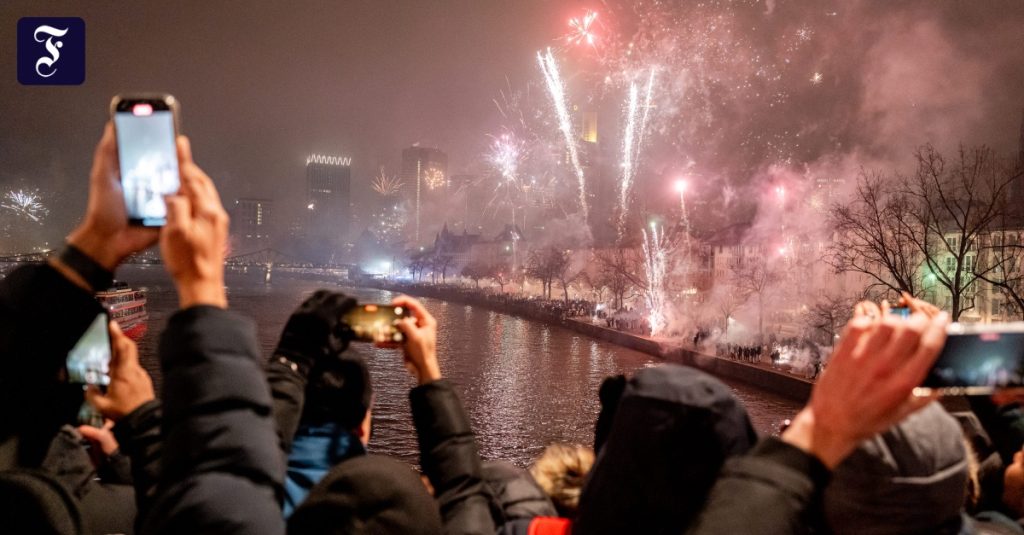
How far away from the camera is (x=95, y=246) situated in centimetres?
136

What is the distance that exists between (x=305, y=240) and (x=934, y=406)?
196452 millimetres

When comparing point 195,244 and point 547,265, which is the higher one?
point 547,265

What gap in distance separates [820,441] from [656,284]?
42147 millimetres

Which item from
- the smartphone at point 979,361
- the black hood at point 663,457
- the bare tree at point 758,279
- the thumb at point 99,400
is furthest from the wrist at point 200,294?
the bare tree at point 758,279

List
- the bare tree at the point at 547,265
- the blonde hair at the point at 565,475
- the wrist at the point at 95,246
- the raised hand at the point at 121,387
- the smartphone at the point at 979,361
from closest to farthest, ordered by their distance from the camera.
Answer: the smartphone at the point at 979,361, the wrist at the point at 95,246, the raised hand at the point at 121,387, the blonde hair at the point at 565,475, the bare tree at the point at 547,265

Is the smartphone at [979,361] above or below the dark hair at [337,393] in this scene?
above

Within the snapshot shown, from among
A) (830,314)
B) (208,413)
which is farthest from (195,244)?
(830,314)

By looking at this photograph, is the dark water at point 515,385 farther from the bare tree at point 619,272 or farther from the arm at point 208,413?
the arm at point 208,413

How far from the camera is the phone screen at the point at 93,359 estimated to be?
5.98ft

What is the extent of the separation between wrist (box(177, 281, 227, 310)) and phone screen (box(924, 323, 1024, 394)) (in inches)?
50.1

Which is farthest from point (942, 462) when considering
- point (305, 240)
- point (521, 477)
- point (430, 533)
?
point (305, 240)

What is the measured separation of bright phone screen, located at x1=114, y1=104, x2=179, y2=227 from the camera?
1.40 meters

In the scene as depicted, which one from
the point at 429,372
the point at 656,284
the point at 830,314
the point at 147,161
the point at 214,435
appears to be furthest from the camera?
the point at 656,284

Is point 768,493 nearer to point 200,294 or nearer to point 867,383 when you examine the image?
point 867,383
